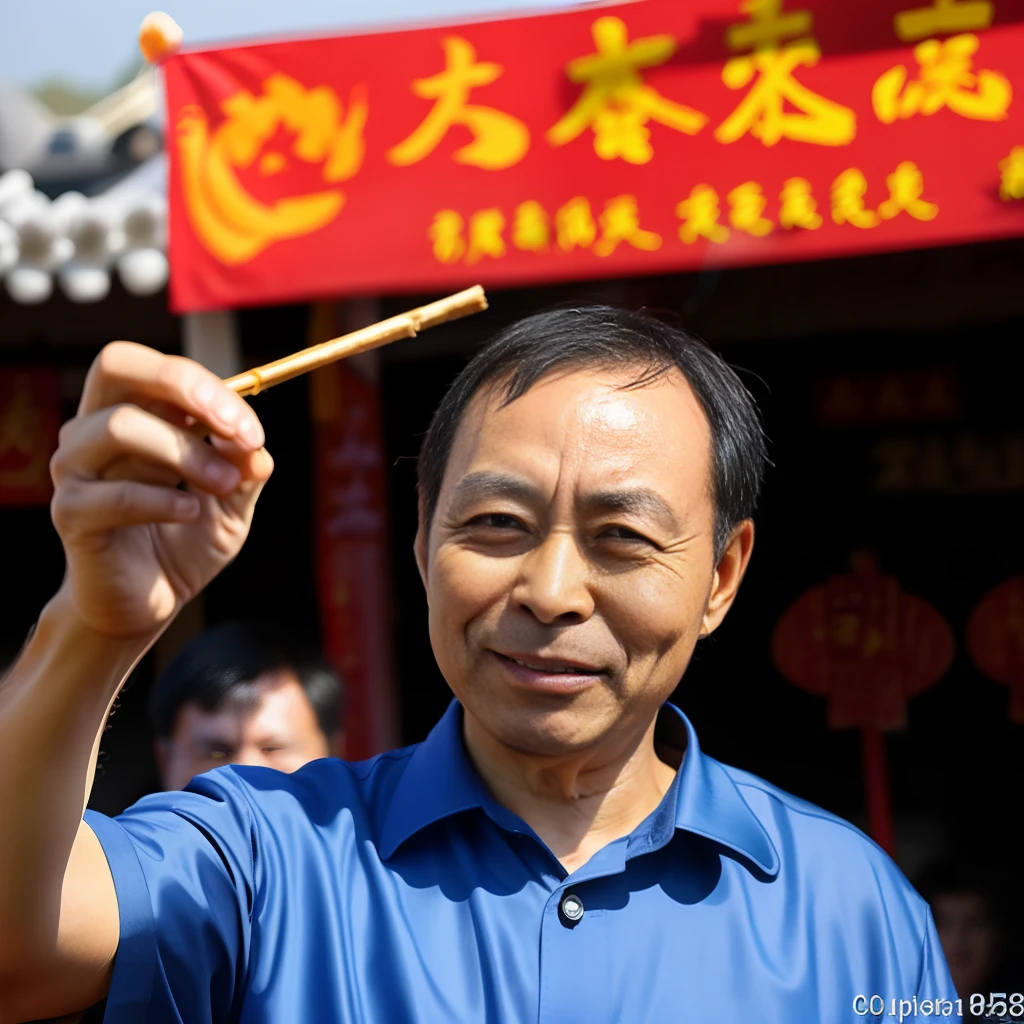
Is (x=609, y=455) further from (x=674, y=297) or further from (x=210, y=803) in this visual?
(x=674, y=297)

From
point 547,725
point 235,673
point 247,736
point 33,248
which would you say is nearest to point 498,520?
point 547,725

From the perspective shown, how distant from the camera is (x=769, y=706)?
486cm

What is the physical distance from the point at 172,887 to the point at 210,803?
16 cm

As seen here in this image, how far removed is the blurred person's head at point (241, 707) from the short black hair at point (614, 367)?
4.00 ft

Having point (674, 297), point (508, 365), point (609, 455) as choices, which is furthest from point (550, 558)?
point (674, 297)

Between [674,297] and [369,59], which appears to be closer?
[369,59]

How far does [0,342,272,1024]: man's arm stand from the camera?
1.00 m

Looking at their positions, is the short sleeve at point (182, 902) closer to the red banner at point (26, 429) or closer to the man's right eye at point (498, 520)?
the man's right eye at point (498, 520)

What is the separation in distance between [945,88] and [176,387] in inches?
107

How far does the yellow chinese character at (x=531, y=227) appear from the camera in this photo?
3.30 metres

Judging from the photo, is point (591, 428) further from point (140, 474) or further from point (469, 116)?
point (469, 116)

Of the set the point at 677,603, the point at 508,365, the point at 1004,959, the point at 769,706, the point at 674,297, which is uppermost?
the point at 674,297

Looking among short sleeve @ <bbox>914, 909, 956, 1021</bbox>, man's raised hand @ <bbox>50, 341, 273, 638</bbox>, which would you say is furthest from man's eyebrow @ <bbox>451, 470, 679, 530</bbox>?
short sleeve @ <bbox>914, 909, 956, 1021</bbox>

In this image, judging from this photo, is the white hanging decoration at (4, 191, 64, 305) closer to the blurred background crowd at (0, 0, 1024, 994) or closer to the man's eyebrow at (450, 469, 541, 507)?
the blurred background crowd at (0, 0, 1024, 994)
